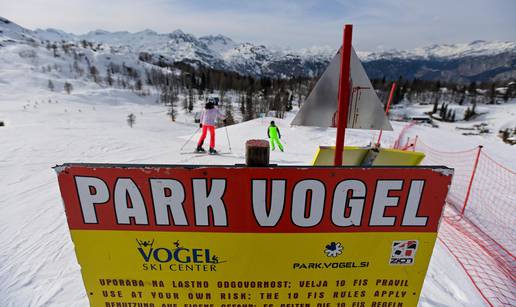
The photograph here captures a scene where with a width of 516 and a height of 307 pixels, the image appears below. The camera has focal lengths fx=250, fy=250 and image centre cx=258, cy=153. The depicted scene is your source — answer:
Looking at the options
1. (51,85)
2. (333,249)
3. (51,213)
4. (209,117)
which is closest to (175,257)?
(333,249)

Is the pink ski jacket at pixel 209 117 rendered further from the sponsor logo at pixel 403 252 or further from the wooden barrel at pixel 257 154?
the sponsor logo at pixel 403 252

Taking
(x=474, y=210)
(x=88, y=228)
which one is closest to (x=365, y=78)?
(x=88, y=228)

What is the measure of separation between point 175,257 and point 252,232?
60 centimetres

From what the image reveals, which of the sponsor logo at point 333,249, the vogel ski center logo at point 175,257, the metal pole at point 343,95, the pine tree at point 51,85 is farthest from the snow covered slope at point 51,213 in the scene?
the pine tree at point 51,85

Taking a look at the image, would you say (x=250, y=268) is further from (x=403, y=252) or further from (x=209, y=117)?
(x=209, y=117)

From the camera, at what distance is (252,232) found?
178cm

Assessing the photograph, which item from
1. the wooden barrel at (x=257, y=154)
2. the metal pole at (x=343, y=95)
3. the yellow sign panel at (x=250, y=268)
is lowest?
the yellow sign panel at (x=250, y=268)

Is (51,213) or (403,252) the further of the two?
(51,213)

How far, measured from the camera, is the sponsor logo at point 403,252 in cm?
182

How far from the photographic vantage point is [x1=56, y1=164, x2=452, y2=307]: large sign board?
1662 millimetres

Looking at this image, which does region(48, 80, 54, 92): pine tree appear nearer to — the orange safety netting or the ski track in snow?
the ski track in snow

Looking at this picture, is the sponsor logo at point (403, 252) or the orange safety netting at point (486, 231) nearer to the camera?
the sponsor logo at point (403, 252)

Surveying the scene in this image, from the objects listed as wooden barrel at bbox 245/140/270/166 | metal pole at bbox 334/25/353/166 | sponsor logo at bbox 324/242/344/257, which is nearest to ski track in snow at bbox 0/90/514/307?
sponsor logo at bbox 324/242/344/257

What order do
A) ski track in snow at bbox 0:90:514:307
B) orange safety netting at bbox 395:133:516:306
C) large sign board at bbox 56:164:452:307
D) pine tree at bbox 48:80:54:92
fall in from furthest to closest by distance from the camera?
pine tree at bbox 48:80:54:92
orange safety netting at bbox 395:133:516:306
ski track in snow at bbox 0:90:514:307
large sign board at bbox 56:164:452:307
